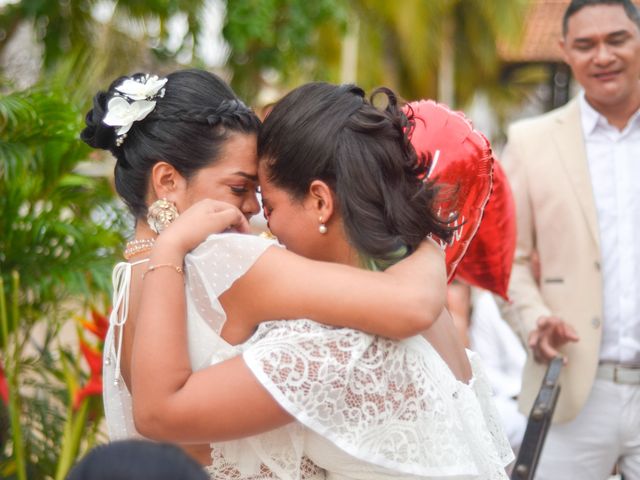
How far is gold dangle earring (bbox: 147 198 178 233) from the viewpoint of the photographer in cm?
238

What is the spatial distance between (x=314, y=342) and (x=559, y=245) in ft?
8.43

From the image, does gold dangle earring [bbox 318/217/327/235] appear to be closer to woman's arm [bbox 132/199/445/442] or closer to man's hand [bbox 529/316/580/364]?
woman's arm [bbox 132/199/445/442]

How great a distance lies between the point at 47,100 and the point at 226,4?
3952 mm

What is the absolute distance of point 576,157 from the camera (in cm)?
445

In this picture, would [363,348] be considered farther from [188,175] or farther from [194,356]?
[188,175]

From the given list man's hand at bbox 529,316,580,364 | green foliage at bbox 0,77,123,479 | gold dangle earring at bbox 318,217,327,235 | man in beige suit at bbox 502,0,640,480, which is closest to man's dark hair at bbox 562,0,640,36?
man in beige suit at bbox 502,0,640,480

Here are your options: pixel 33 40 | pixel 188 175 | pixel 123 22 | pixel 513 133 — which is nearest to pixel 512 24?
pixel 123 22

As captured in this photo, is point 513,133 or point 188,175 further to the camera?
point 513,133

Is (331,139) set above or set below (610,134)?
above

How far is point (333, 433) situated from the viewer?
2092 mm

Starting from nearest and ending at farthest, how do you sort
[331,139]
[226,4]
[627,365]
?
1. [331,139]
2. [627,365]
3. [226,4]

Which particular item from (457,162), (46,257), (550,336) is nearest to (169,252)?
(457,162)

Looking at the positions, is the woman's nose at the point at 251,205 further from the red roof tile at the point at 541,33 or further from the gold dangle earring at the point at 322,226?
the red roof tile at the point at 541,33

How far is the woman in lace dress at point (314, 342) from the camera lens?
205 cm
